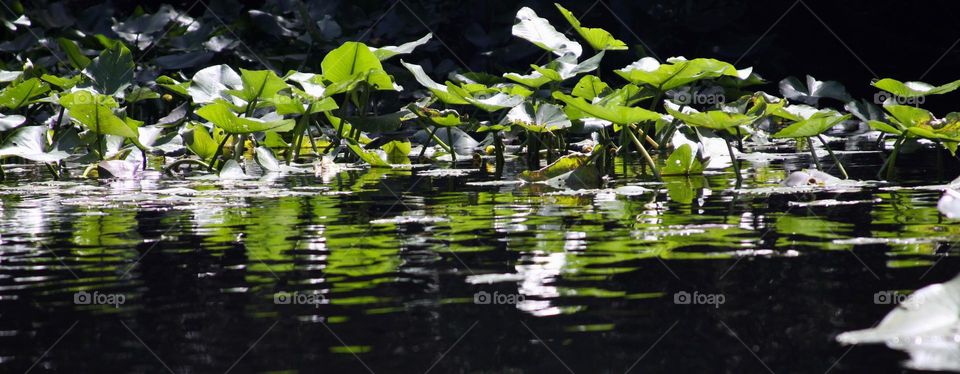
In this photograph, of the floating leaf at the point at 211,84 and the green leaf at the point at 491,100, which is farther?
the floating leaf at the point at 211,84

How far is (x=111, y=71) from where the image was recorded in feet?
12.0

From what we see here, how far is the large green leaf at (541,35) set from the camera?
338cm

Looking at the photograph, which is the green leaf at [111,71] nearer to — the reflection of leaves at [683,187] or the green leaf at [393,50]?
the green leaf at [393,50]

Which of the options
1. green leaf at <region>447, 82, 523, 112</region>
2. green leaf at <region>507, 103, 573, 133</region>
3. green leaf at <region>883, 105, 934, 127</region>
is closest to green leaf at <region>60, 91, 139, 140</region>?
green leaf at <region>447, 82, 523, 112</region>

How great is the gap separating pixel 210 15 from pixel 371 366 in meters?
5.36

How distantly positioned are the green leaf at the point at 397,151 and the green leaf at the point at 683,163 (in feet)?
3.93

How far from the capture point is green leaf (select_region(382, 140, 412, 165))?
3980mm

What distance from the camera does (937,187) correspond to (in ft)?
7.82

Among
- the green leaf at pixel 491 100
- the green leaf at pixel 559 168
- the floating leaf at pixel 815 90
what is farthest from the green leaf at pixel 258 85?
the floating leaf at pixel 815 90

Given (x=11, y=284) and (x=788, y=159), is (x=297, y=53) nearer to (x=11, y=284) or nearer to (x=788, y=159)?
(x=788, y=159)

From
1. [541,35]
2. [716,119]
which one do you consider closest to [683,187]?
[716,119]

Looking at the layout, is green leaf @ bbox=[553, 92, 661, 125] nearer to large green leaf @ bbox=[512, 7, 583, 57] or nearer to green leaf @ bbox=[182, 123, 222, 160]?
large green leaf @ bbox=[512, 7, 583, 57]

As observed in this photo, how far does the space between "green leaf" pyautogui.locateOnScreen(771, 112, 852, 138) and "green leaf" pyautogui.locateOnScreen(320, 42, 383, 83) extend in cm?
115

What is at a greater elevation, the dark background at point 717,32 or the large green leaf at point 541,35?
the dark background at point 717,32
